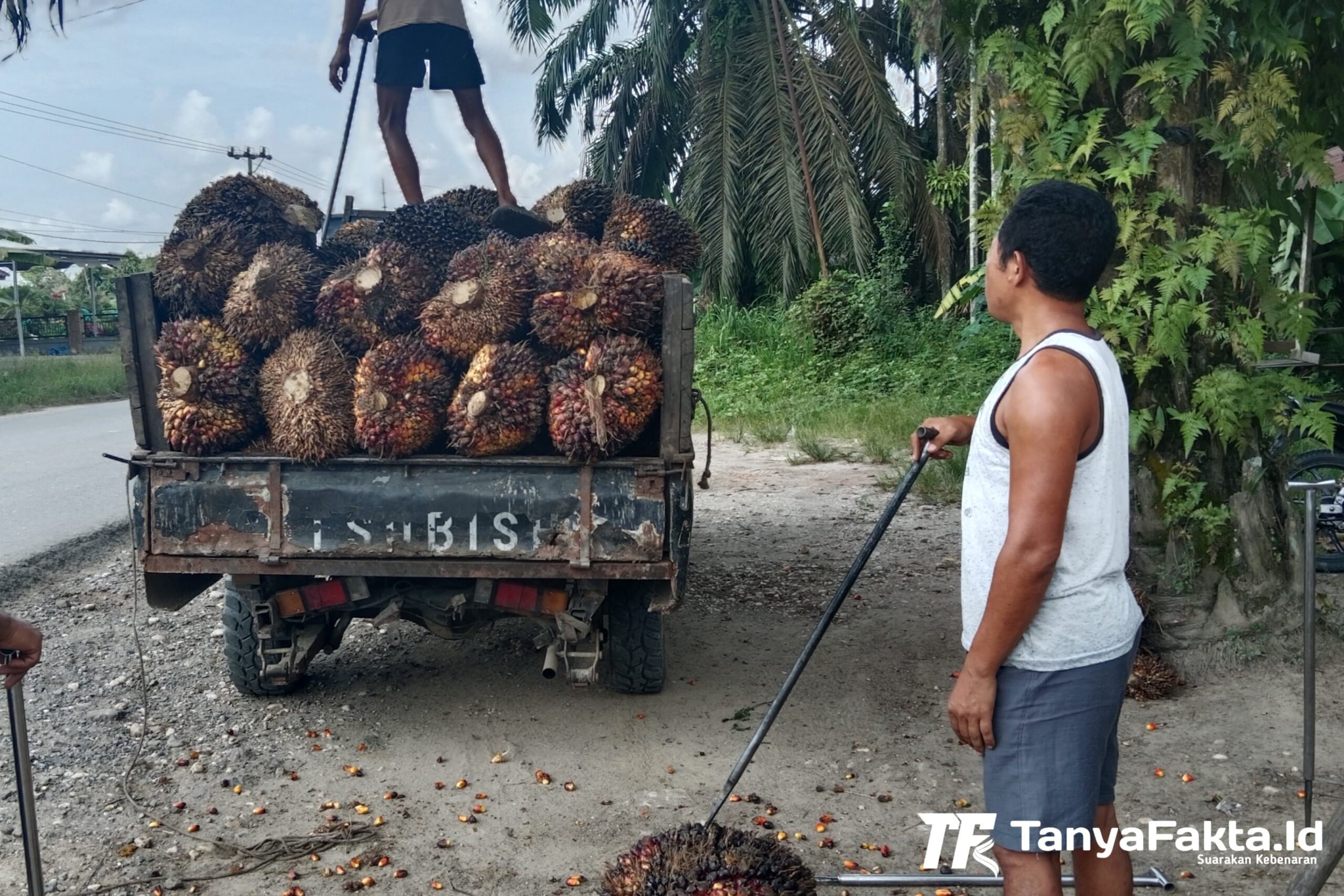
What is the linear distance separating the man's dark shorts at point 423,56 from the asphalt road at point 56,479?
2.87m

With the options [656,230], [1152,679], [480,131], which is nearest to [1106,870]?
[1152,679]

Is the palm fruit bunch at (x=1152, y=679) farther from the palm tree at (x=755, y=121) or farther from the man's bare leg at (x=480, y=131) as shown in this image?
the palm tree at (x=755, y=121)

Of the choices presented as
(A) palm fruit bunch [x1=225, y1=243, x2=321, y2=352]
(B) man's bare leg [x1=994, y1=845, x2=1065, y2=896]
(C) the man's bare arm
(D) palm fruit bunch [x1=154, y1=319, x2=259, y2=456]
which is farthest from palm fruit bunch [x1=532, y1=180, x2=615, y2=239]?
(B) man's bare leg [x1=994, y1=845, x2=1065, y2=896]

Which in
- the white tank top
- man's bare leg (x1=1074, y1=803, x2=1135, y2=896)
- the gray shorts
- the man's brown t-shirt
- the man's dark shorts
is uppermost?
the man's brown t-shirt

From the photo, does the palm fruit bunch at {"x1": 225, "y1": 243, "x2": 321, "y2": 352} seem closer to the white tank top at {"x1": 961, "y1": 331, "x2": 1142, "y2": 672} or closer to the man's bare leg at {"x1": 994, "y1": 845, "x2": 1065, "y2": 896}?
the white tank top at {"x1": 961, "y1": 331, "x2": 1142, "y2": 672}

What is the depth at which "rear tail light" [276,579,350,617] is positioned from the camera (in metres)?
4.20

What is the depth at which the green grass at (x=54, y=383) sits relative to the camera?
1839 centimetres

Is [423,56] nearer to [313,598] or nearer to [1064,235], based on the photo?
[313,598]

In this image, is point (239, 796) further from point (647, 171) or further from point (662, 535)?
point (647, 171)

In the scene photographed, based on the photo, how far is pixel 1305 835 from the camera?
327cm

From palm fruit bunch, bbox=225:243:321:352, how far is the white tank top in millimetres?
2963

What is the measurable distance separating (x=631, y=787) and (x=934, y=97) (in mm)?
16158

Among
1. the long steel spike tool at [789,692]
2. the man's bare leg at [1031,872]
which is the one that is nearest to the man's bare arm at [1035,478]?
the man's bare leg at [1031,872]

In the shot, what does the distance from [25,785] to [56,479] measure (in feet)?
29.4
